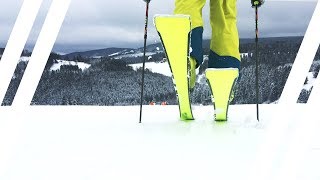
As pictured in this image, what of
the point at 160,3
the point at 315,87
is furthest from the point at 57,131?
the point at 160,3

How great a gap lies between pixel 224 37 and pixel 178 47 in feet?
1.11

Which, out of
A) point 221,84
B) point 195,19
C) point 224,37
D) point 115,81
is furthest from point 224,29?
point 115,81

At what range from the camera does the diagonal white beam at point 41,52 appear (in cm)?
123

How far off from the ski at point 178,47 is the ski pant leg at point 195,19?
0.30ft

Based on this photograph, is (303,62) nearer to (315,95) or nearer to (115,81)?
(315,95)

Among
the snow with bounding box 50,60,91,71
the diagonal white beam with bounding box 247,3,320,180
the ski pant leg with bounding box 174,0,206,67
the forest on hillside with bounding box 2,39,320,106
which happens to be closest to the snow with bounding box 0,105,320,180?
the diagonal white beam with bounding box 247,3,320,180

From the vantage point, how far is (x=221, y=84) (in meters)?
1.84

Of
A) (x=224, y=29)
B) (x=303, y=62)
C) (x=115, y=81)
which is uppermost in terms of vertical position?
(x=224, y=29)

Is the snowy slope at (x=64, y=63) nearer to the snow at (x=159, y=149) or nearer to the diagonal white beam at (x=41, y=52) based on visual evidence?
the snow at (x=159, y=149)

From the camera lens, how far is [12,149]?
109 cm

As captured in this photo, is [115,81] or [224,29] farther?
[115,81]

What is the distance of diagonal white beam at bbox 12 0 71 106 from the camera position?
1232 mm

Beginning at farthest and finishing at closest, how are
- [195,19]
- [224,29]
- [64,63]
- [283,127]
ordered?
[64,63], [224,29], [195,19], [283,127]

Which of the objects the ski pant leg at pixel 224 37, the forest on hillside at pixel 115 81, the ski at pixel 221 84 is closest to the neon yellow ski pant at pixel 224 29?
the ski pant leg at pixel 224 37
